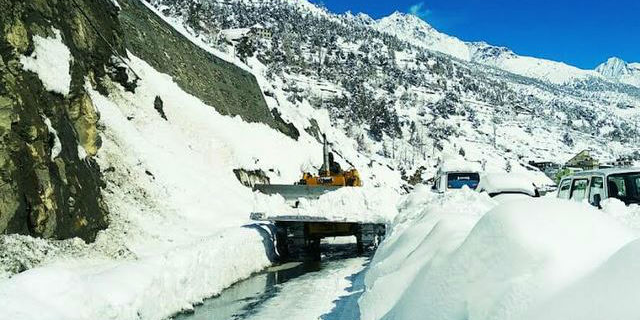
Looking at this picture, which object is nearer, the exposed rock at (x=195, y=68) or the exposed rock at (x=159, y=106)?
the exposed rock at (x=159, y=106)

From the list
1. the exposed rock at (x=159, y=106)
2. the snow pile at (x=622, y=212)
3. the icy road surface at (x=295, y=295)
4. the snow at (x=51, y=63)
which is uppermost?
the exposed rock at (x=159, y=106)

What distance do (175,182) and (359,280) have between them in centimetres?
1034

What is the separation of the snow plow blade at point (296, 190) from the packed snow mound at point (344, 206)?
359 mm

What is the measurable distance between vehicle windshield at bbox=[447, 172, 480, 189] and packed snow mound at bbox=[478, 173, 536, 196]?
3501 millimetres

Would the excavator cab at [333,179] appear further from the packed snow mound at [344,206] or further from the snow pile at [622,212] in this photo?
the snow pile at [622,212]

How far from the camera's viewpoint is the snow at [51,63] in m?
12.6

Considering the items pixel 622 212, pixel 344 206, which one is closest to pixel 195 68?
pixel 344 206

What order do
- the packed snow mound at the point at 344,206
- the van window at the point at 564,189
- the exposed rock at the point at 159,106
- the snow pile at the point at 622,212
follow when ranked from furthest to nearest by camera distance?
the exposed rock at the point at 159,106 < the packed snow mound at the point at 344,206 < the van window at the point at 564,189 < the snow pile at the point at 622,212

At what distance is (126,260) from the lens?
11.5 metres

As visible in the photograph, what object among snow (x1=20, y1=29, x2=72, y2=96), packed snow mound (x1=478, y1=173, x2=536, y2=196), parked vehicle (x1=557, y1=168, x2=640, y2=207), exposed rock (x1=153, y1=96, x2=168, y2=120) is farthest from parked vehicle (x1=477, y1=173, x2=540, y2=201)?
exposed rock (x1=153, y1=96, x2=168, y2=120)

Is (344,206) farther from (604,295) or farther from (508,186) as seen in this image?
(604,295)

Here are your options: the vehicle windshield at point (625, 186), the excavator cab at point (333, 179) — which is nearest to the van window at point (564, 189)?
the vehicle windshield at point (625, 186)

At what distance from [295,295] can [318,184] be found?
36.9 feet

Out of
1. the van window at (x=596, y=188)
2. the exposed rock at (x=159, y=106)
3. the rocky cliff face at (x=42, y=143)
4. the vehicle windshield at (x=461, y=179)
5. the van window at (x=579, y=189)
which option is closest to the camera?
the rocky cliff face at (x=42, y=143)
